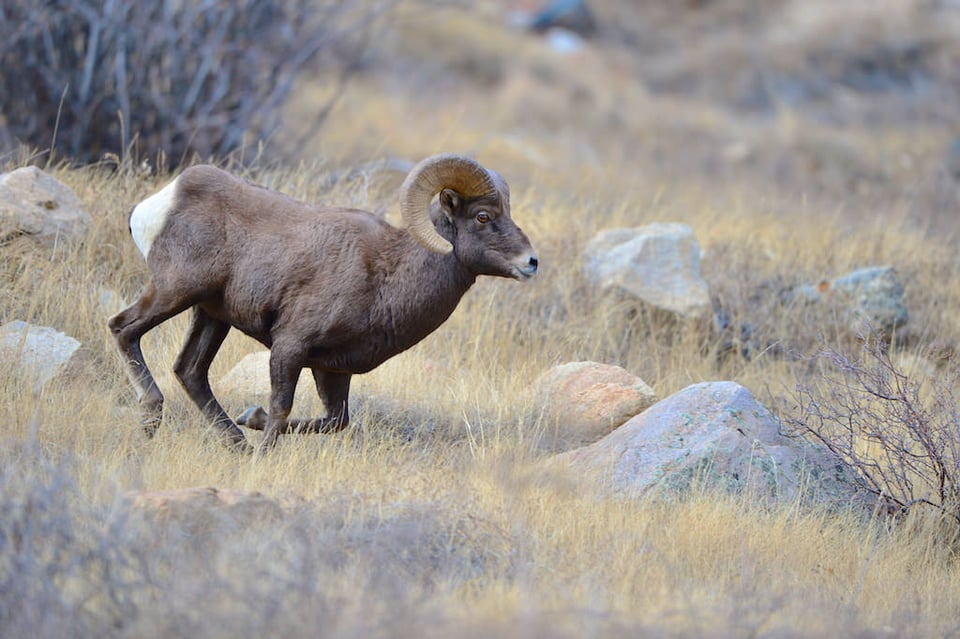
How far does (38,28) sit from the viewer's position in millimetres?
12203

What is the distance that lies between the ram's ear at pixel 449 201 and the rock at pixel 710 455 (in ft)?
4.94

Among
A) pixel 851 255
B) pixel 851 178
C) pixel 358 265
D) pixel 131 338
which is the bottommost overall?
pixel 851 178

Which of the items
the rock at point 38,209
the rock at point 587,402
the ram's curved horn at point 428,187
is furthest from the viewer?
the rock at point 38,209

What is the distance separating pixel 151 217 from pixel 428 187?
4.84 ft

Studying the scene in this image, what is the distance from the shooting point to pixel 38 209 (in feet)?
26.5

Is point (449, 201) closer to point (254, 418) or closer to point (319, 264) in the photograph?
point (319, 264)

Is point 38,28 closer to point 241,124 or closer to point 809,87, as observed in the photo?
point 241,124

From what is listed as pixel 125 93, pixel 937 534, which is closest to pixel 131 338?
pixel 937 534

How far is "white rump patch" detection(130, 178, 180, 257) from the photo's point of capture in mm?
6152

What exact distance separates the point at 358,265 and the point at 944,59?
2732 centimetres

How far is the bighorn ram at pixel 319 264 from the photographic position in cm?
596

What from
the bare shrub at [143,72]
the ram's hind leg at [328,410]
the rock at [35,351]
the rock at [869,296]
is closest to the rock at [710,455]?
the ram's hind leg at [328,410]

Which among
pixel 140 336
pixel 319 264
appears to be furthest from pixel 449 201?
pixel 140 336

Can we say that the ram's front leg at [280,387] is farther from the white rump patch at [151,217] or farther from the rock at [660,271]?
the rock at [660,271]
